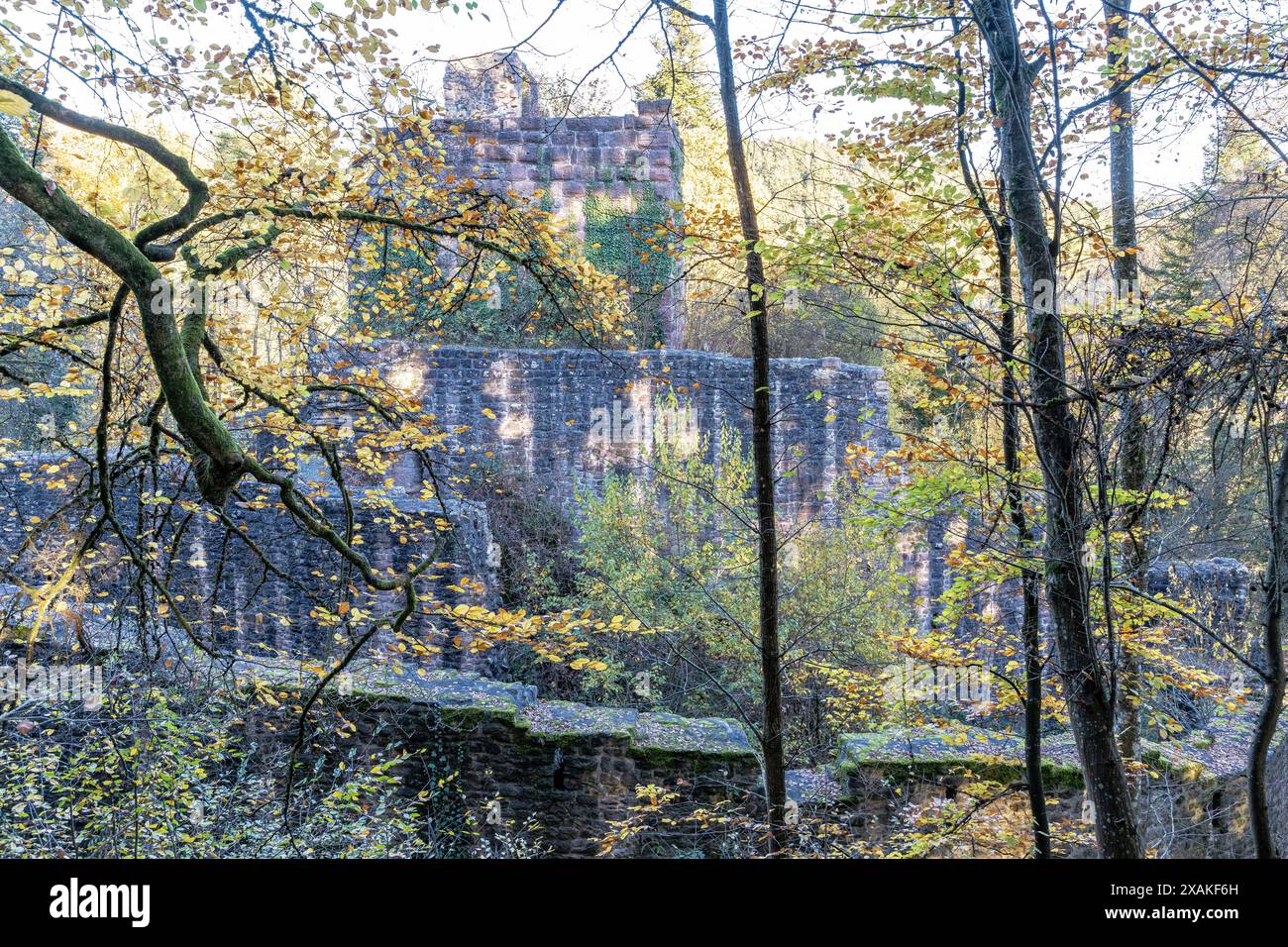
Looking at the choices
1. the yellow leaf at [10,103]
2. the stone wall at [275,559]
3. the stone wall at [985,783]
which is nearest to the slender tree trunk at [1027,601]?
the stone wall at [985,783]

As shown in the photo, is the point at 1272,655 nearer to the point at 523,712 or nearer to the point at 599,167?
the point at 523,712

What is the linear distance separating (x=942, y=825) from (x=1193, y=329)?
392 cm

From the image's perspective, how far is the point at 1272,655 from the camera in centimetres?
312

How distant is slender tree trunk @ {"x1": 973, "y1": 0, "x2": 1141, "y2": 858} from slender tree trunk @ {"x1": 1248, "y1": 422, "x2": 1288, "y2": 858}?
49 centimetres

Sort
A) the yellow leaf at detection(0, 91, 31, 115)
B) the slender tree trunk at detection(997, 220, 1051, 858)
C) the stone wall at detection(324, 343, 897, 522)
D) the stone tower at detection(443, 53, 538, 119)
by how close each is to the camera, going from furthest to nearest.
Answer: the stone tower at detection(443, 53, 538, 119) < the stone wall at detection(324, 343, 897, 522) < the slender tree trunk at detection(997, 220, 1051, 858) < the yellow leaf at detection(0, 91, 31, 115)

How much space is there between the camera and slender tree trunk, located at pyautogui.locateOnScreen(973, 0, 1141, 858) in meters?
3.63

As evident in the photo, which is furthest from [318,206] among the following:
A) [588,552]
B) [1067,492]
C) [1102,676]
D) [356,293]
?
[588,552]

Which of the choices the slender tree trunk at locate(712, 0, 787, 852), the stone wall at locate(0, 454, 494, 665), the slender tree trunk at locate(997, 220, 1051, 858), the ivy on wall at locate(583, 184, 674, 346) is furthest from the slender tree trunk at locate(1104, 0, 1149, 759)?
the ivy on wall at locate(583, 184, 674, 346)

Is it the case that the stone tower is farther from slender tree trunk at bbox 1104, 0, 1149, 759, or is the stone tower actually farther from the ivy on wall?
slender tree trunk at bbox 1104, 0, 1149, 759

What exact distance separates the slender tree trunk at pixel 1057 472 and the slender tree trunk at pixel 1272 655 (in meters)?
0.49

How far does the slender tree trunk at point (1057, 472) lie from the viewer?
3629 millimetres

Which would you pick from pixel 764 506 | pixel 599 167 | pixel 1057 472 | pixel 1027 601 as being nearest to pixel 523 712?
pixel 764 506

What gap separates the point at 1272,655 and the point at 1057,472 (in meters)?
1.04

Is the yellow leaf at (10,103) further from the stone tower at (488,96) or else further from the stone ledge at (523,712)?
the stone tower at (488,96)
